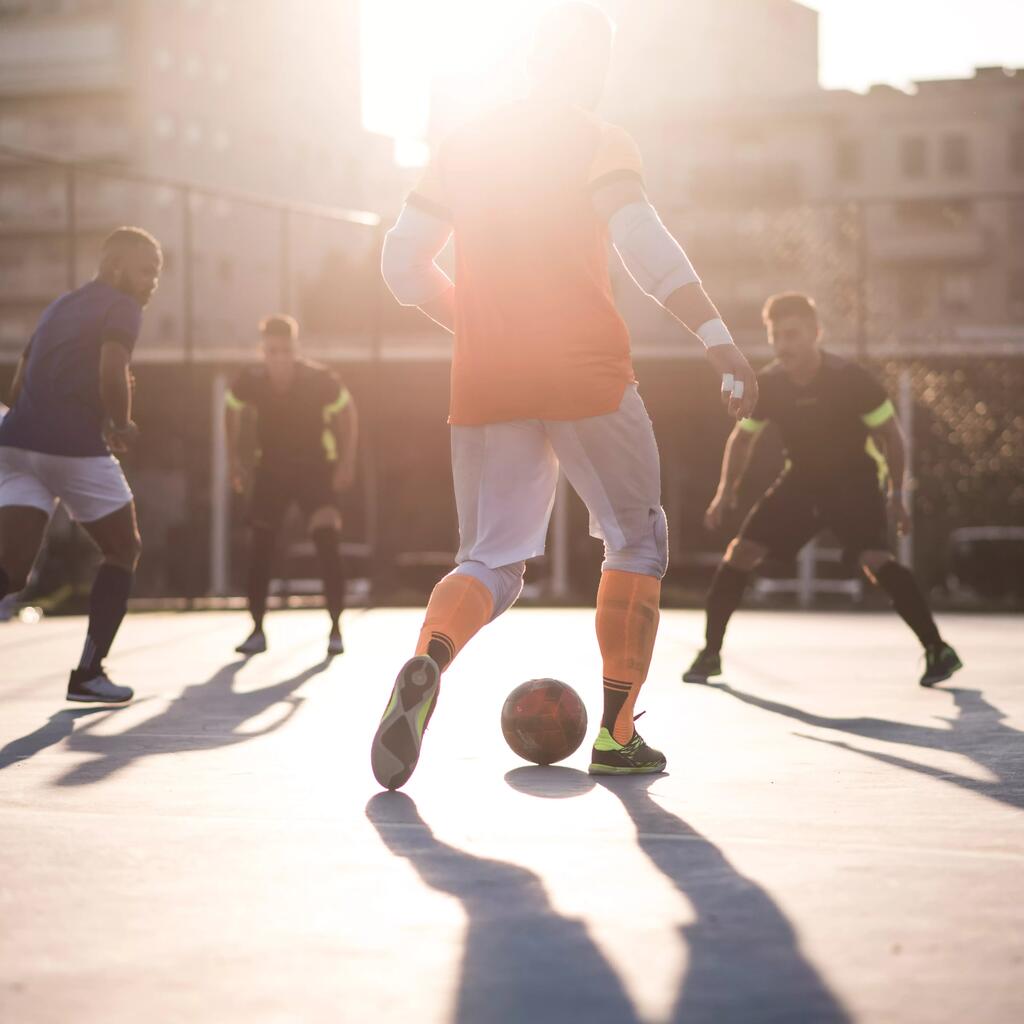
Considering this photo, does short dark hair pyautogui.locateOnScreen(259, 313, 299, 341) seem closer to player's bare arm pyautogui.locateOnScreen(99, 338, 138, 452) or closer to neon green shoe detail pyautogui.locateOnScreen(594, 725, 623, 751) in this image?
player's bare arm pyautogui.locateOnScreen(99, 338, 138, 452)

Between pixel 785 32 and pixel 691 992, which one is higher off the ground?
pixel 785 32

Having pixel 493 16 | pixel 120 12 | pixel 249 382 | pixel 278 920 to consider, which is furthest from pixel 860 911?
pixel 120 12

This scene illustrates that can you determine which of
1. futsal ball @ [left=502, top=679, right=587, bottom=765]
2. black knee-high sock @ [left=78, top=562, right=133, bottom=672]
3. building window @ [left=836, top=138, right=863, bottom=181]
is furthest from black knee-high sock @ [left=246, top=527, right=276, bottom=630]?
building window @ [left=836, top=138, right=863, bottom=181]

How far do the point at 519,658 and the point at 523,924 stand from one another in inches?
225

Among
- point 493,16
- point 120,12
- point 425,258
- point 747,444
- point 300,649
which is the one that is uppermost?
point 120,12

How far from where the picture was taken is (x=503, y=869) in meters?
3.12

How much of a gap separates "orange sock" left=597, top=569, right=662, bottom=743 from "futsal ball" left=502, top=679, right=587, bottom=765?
0.31 m

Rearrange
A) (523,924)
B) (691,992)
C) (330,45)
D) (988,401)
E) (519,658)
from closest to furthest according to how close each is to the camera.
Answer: (691,992) < (523,924) < (519,658) < (988,401) < (330,45)

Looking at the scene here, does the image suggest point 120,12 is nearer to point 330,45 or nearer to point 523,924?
point 330,45

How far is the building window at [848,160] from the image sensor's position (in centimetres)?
5397

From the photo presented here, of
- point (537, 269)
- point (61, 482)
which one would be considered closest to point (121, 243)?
point (61, 482)

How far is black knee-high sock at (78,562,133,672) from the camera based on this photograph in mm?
6023

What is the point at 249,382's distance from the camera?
347 inches

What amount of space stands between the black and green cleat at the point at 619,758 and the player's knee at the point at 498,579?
42 centimetres
